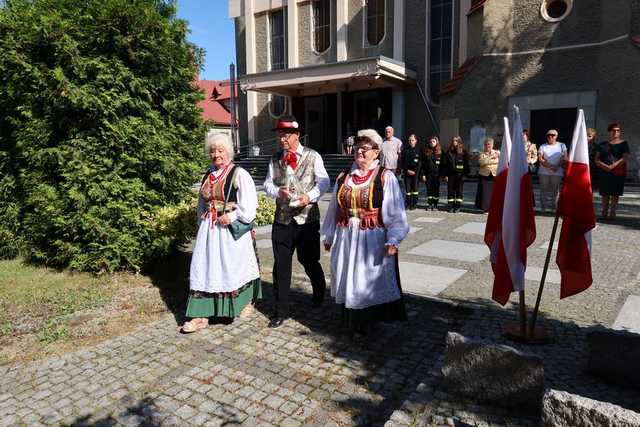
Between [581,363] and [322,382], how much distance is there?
1.87 metres

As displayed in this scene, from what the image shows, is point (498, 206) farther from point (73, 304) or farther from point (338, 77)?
point (338, 77)

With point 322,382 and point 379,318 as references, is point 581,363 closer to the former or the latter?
point 379,318

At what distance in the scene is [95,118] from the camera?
5398 millimetres

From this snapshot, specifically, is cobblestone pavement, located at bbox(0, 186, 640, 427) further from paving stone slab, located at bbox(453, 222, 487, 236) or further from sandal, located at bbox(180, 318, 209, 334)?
paving stone slab, located at bbox(453, 222, 487, 236)

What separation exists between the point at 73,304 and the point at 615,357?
5.07m

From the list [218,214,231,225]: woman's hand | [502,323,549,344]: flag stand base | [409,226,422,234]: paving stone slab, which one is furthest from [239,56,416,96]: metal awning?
[502,323,549,344]: flag stand base

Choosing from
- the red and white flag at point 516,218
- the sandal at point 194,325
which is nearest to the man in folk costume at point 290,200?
the sandal at point 194,325

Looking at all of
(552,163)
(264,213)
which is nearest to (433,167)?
(552,163)

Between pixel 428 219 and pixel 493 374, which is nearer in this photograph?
pixel 493 374

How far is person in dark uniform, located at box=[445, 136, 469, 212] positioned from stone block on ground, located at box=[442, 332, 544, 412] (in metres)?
7.96

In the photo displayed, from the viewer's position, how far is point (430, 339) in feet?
12.9

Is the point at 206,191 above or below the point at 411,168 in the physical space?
below

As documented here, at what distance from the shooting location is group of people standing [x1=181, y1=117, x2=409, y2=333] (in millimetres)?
3771

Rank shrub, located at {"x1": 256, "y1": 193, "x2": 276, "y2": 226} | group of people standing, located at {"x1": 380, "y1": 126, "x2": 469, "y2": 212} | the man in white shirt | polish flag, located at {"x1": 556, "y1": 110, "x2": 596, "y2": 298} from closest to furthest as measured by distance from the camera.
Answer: polish flag, located at {"x1": 556, "y1": 110, "x2": 596, "y2": 298}, shrub, located at {"x1": 256, "y1": 193, "x2": 276, "y2": 226}, group of people standing, located at {"x1": 380, "y1": 126, "x2": 469, "y2": 212}, the man in white shirt
